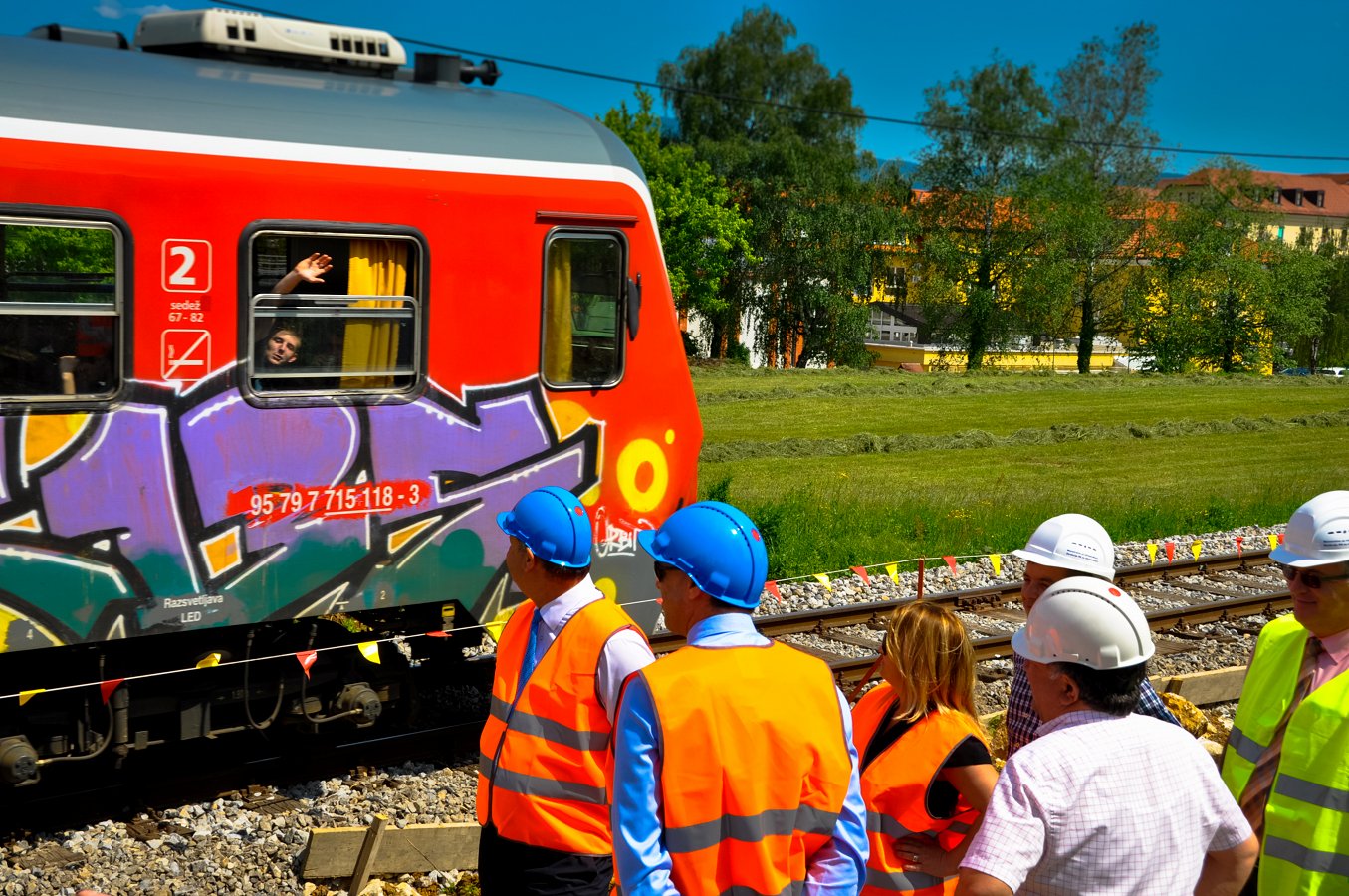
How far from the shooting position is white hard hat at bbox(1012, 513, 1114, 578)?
4516 mm

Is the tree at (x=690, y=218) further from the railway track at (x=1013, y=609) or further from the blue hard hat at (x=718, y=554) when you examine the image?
the blue hard hat at (x=718, y=554)

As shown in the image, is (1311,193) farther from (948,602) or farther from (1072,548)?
(1072,548)

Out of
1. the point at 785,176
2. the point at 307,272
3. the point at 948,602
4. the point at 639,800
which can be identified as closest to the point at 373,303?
the point at 307,272

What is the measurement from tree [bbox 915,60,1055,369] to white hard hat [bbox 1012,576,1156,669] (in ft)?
179

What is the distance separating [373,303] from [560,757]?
4107 mm

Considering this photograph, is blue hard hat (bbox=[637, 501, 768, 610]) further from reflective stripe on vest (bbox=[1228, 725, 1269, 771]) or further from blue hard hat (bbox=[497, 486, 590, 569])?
reflective stripe on vest (bbox=[1228, 725, 1269, 771])

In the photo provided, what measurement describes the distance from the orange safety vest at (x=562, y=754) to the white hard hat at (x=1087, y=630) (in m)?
1.35

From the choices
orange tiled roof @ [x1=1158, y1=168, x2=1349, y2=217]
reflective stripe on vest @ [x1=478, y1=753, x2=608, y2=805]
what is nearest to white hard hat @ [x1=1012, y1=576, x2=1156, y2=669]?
reflective stripe on vest @ [x1=478, y1=753, x2=608, y2=805]

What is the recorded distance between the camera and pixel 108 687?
716 centimetres

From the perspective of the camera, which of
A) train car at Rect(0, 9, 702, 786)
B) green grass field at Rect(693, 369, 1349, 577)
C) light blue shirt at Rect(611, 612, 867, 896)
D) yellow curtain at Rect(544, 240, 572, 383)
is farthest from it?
green grass field at Rect(693, 369, 1349, 577)

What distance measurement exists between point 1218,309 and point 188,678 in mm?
55152

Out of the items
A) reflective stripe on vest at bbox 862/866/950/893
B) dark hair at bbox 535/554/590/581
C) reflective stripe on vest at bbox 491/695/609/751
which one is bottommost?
reflective stripe on vest at bbox 862/866/950/893

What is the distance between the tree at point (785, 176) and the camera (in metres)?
58.2

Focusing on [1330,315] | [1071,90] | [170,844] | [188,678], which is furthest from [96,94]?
[1330,315]
